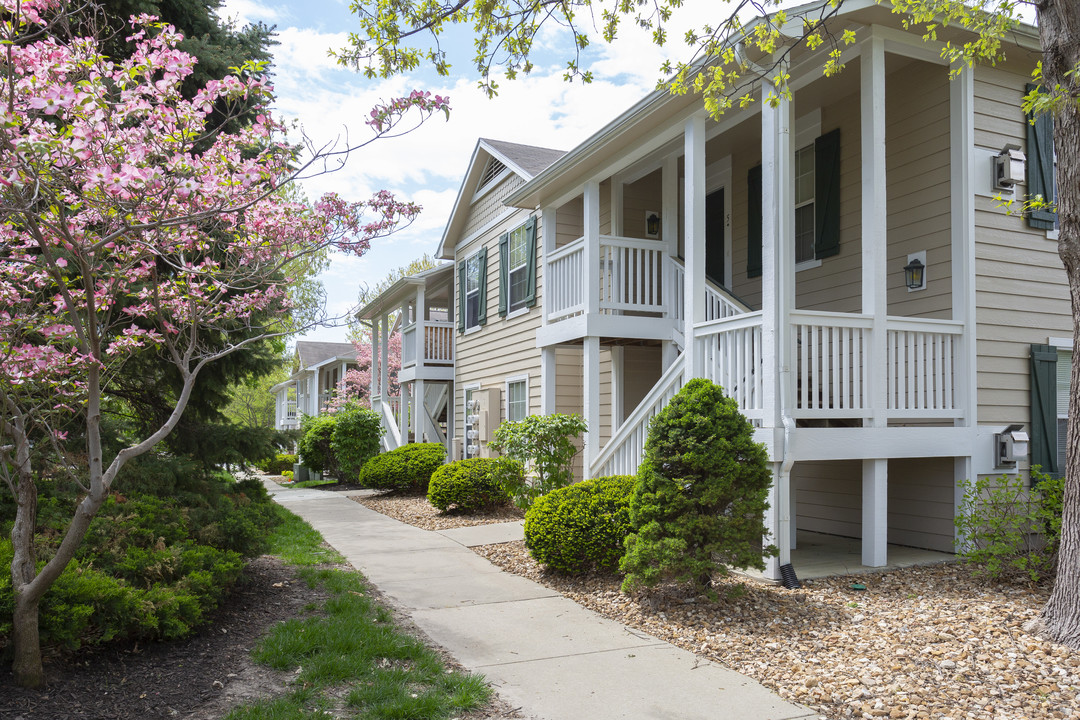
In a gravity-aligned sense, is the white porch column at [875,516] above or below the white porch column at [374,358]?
below

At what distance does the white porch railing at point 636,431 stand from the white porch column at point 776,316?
1396mm

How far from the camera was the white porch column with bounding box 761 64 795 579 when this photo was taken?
649 centimetres

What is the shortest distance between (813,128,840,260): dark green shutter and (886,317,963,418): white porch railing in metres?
1.81

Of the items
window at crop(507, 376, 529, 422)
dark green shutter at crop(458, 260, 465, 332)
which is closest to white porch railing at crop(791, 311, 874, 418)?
window at crop(507, 376, 529, 422)

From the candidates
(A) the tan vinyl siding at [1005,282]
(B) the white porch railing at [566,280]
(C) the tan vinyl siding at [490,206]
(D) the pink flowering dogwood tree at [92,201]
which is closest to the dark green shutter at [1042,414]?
(A) the tan vinyl siding at [1005,282]

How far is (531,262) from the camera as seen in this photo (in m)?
12.9

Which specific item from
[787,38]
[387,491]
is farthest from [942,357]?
[387,491]

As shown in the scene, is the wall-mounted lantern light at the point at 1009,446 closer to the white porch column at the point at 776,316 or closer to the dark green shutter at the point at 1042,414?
the dark green shutter at the point at 1042,414

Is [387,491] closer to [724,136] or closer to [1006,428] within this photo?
[724,136]

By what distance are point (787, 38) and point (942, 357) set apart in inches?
127

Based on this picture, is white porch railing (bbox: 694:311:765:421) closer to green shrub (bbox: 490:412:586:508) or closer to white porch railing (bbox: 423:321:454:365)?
green shrub (bbox: 490:412:586:508)

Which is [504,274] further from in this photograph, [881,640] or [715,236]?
[881,640]

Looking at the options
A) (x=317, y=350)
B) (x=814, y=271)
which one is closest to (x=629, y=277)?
(x=814, y=271)

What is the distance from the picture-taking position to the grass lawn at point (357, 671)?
385 centimetres
